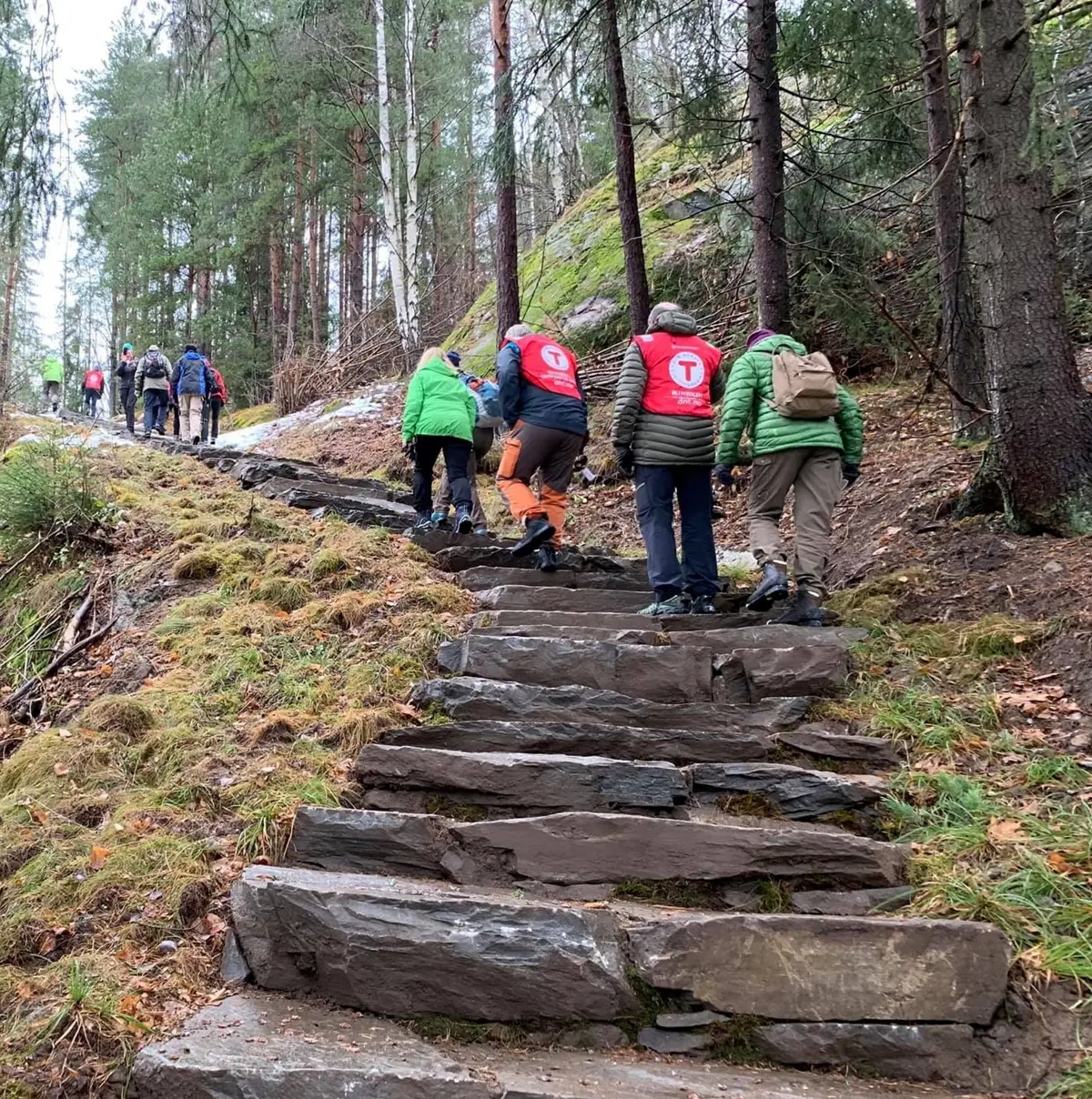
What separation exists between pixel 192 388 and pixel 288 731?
42.5 feet

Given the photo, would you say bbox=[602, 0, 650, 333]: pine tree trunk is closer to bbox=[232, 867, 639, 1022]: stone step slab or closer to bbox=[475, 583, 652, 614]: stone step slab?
bbox=[475, 583, 652, 614]: stone step slab

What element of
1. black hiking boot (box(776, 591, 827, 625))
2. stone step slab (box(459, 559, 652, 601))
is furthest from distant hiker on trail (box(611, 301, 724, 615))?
stone step slab (box(459, 559, 652, 601))

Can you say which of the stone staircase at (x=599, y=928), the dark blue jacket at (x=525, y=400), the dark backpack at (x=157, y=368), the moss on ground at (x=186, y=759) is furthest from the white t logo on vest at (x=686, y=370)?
the dark backpack at (x=157, y=368)

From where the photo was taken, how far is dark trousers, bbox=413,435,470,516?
7.86 metres

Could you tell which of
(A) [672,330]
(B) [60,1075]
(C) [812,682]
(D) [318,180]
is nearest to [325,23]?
(D) [318,180]

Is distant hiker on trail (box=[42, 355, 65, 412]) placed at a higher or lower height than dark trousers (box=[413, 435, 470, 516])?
higher

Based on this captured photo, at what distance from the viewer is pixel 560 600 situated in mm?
6344

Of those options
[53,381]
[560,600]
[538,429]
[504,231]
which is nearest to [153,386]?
[504,231]

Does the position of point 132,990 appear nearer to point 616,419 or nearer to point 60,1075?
point 60,1075

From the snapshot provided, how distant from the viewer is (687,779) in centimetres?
395

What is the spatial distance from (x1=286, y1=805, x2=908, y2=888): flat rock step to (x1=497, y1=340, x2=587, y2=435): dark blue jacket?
381 cm

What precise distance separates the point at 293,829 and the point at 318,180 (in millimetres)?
24545

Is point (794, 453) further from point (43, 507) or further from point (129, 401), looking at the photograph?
point (129, 401)

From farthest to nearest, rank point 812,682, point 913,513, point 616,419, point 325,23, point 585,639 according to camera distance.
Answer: point 325,23
point 913,513
point 616,419
point 585,639
point 812,682
